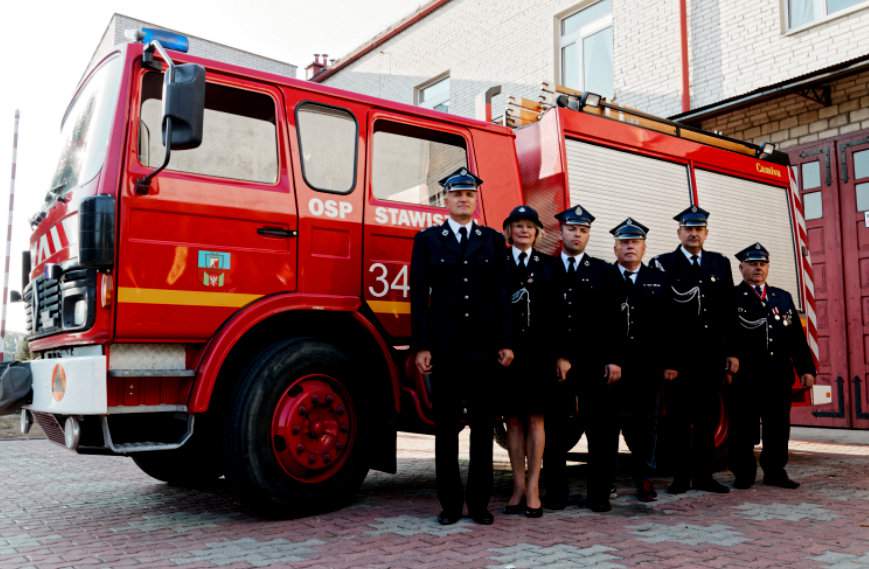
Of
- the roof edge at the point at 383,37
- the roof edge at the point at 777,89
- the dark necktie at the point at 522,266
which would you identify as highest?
the roof edge at the point at 383,37

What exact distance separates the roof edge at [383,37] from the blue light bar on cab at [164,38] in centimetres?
1183

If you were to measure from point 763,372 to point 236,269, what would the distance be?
3983 mm

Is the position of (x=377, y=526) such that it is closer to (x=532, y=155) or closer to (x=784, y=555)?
(x=784, y=555)

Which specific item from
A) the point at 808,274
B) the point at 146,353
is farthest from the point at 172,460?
the point at 808,274

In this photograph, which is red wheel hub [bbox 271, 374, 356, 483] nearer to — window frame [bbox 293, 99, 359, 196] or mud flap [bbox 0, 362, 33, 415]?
window frame [bbox 293, 99, 359, 196]

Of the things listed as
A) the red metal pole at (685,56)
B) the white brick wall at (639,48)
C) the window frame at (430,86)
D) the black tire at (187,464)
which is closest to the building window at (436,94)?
the window frame at (430,86)

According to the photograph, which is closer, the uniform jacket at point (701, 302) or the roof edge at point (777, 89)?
the uniform jacket at point (701, 302)

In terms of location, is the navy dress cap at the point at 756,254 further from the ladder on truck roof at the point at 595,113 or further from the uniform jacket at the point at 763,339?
the ladder on truck roof at the point at 595,113

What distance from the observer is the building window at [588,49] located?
40.9 ft

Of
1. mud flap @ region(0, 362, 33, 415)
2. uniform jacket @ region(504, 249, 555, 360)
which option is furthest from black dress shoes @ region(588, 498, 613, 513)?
mud flap @ region(0, 362, 33, 415)

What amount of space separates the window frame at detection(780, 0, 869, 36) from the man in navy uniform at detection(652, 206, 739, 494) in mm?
5265

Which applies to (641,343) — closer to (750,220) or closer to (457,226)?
(457,226)

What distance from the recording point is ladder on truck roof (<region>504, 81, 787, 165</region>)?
20.4 ft

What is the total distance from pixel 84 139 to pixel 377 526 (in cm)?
282
